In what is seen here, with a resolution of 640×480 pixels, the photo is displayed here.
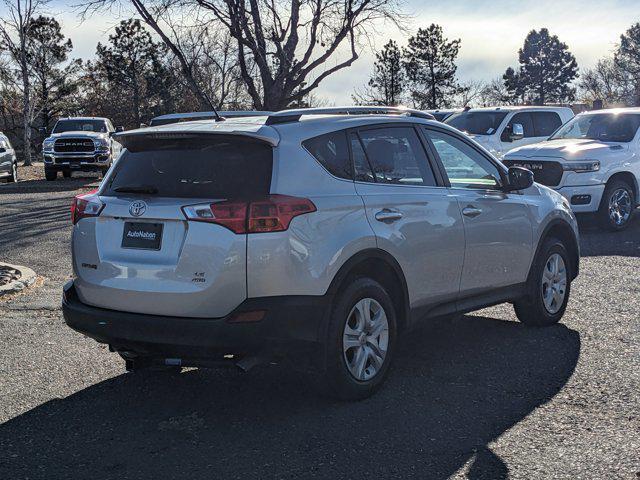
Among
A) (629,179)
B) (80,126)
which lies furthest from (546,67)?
(629,179)

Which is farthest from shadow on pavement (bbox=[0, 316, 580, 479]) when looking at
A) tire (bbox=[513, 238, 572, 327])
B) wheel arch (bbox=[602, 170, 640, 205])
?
wheel arch (bbox=[602, 170, 640, 205])

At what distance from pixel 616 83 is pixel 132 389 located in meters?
73.2

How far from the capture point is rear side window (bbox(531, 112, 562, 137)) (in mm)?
18828

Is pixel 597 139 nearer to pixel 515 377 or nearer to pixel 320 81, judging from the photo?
pixel 515 377

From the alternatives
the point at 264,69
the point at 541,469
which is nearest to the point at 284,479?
the point at 541,469

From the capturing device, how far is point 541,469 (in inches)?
170

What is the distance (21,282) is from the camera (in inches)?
366

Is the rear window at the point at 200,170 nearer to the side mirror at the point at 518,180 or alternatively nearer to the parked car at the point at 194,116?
the parked car at the point at 194,116

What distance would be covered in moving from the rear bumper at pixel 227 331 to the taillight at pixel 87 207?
0.62m

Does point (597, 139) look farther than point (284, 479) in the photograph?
Yes

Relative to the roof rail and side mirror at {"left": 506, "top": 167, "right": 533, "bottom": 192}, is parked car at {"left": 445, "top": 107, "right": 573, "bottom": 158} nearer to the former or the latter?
side mirror at {"left": 506, "top": 167, "right": 533, "bottom": 192}

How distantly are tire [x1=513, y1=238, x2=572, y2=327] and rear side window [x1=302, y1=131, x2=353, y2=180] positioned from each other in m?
2.40

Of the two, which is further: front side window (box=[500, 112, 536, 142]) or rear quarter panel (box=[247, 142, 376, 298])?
front side window (box=[500, 112, 536, 142])

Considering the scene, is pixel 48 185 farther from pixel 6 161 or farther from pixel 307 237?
pixel 307 237
